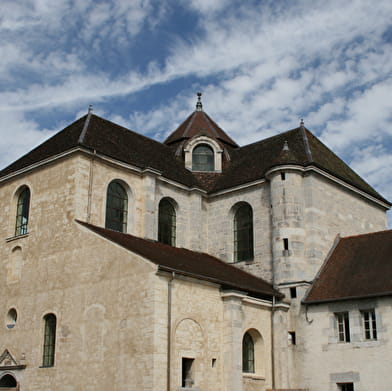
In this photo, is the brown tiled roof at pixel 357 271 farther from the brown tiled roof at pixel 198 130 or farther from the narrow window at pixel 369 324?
the brown tiled roof at pixel 198 130

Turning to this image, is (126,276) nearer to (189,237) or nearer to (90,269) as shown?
(90,269)

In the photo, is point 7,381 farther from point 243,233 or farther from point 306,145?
point 306,145

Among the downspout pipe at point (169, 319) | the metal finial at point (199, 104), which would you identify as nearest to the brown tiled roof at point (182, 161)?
the metal finial at point (199, 104)

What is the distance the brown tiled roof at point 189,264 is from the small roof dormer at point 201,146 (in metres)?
5.77

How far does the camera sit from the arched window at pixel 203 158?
2973cm

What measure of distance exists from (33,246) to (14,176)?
3876mm

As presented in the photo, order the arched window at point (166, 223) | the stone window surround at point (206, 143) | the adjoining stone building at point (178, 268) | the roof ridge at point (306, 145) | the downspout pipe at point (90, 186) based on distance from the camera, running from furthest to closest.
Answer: the stone window surround at point (206, 143) < the arched window at point (166, 223) < the roof ridge at point (306, 145) < the downspout pipe at point (90, 186) < the adjoining stone building at point (178, 268)

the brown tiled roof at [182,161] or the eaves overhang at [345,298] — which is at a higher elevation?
the brown tiled roof at [182,161]

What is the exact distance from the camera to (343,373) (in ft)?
68.7

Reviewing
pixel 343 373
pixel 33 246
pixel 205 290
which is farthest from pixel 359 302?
pixel 33 246

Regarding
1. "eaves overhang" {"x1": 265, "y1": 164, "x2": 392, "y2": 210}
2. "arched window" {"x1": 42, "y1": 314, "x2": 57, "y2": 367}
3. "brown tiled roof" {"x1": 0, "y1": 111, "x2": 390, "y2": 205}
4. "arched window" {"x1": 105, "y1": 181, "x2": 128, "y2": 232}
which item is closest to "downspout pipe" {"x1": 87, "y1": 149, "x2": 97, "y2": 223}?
"brown tiled roof" {"x1": 0, "y1": 111, "x2": 390, "y2": 205}

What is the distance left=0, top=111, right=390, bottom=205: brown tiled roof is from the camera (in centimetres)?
2475

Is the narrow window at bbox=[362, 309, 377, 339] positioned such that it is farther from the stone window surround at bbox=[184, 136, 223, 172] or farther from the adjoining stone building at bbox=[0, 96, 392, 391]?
the stone window surround at bbox=[184, 136, 223, 172]

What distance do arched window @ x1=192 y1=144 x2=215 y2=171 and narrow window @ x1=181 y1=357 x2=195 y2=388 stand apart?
1240 cm
